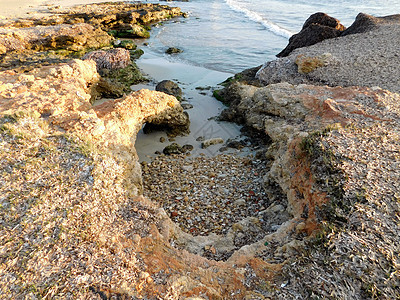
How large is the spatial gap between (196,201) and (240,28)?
78.8ft

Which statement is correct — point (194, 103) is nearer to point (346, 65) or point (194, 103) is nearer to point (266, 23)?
point (346, 65)

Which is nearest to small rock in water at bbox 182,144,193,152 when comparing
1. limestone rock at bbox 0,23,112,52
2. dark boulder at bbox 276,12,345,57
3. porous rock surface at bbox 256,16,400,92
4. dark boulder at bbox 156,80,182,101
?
dark boulder at bbox 156,80,182,101

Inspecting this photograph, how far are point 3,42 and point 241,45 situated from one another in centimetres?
1548

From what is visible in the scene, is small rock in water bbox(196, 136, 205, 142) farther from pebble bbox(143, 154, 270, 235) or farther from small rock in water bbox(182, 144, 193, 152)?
pebble bbox(143, 154, 270, 235)

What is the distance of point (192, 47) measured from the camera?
66.4 feet

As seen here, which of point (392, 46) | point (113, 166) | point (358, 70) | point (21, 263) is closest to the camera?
point (21, 263)

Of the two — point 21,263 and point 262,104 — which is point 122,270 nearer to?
point 21,263

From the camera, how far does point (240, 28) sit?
87.0ft

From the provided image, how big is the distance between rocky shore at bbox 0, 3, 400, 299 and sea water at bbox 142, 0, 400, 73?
31.8 feet

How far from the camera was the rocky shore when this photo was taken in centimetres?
350

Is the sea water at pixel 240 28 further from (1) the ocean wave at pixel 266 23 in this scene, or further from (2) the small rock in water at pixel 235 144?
(2) the small rock in water at pixel 235 144

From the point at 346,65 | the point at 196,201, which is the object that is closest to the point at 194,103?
the point at 196,201

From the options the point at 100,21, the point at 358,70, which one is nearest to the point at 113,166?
the point at 358,70

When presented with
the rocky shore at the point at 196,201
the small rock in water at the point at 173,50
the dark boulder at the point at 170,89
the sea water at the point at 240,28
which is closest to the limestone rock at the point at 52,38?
the sea water at the point at 240,28
